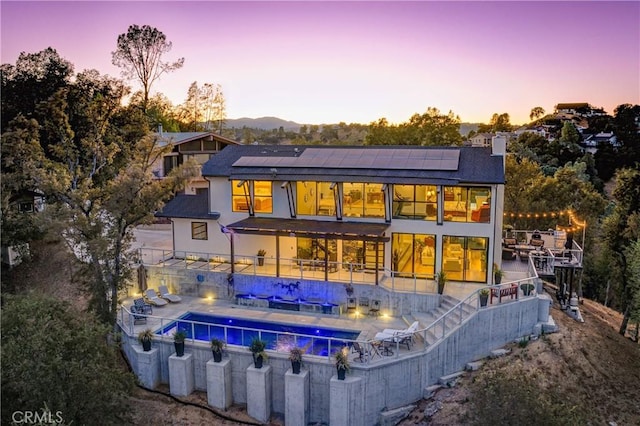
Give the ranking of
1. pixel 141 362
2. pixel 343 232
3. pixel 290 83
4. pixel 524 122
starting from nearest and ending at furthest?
pixel 141 362 → pixel 343 232 → pixel 290 83 → pixel 524 122

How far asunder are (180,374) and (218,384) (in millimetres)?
1553

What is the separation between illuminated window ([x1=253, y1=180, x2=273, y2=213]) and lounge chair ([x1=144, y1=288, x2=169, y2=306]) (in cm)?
603

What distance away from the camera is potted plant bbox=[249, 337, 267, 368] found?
52.1 feet

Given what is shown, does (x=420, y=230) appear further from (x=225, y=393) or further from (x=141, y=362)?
(x=141, y=362)

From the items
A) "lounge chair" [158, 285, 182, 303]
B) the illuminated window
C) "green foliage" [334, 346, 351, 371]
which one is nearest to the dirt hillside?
"green foliage" [334, 346, 351, 371]

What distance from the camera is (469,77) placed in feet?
138

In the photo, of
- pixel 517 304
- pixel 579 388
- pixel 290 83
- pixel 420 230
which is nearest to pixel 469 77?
pixel 290 83

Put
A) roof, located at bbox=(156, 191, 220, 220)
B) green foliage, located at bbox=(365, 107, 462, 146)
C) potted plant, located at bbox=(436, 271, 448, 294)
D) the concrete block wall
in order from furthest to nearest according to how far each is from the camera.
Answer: green foliage, located at bbox=(365, 107, 462, 146) < roof, located at bbox=(156, 191, 220, 220) < potted plant, located at bbox=(436, 271, 448, 294) < the concrete block wall

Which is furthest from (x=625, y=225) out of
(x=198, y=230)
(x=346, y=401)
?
(x=198, y=230)

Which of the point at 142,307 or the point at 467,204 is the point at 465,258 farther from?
the point at 142,307

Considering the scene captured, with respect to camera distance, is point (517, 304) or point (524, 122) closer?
point (517, 304)

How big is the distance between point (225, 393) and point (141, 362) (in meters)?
3.40

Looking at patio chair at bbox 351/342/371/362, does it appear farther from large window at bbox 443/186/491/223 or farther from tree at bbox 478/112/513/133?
tree at bbox 478/112/513/133

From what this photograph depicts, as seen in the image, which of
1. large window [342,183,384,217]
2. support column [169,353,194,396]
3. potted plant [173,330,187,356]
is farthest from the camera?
large window [342,183,384,217]
